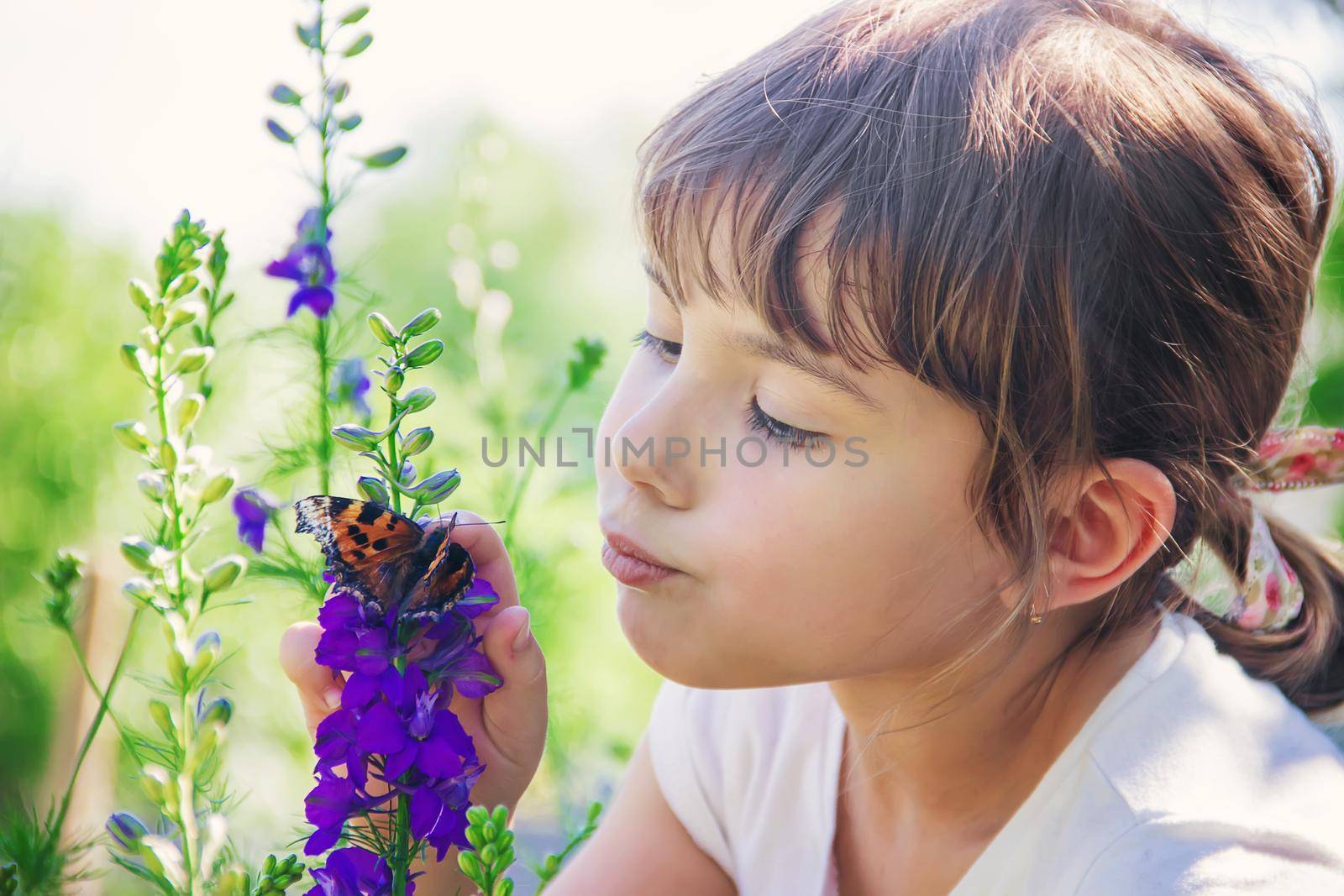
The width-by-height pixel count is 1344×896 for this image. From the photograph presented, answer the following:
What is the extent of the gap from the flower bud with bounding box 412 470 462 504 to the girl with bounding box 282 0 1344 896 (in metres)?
0.12

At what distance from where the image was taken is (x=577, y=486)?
1215mm

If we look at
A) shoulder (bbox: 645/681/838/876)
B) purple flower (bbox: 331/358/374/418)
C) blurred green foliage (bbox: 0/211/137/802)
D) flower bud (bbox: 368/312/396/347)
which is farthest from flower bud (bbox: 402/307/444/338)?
blurred green foliage (bbox: 0/211/137/802)

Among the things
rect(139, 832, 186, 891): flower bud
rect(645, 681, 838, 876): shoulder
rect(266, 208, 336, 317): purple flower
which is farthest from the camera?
rect(645, 681, 838, 876): shoulder

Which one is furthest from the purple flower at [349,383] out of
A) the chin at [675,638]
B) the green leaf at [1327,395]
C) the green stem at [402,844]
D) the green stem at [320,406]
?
the green leaf at [1327,395]

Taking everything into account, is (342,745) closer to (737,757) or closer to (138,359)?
(138,359)

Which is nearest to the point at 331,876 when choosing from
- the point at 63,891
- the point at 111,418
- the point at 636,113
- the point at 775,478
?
the point at 63,891

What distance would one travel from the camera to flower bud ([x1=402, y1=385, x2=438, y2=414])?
18.2 inches

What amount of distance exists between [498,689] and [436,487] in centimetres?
20

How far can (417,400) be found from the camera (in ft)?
1.52

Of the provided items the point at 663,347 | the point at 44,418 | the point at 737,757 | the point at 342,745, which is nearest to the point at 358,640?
the point at 342,745

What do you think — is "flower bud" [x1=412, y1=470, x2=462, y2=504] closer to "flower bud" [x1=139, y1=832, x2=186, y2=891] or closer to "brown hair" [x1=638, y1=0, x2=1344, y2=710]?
"flower bud" [x1=139, y1=832, x2=186, y2=891]

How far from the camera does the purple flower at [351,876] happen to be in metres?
0.49

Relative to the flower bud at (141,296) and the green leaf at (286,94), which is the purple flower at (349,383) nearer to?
the green leaf at (286,94)

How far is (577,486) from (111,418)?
0.73 metres
